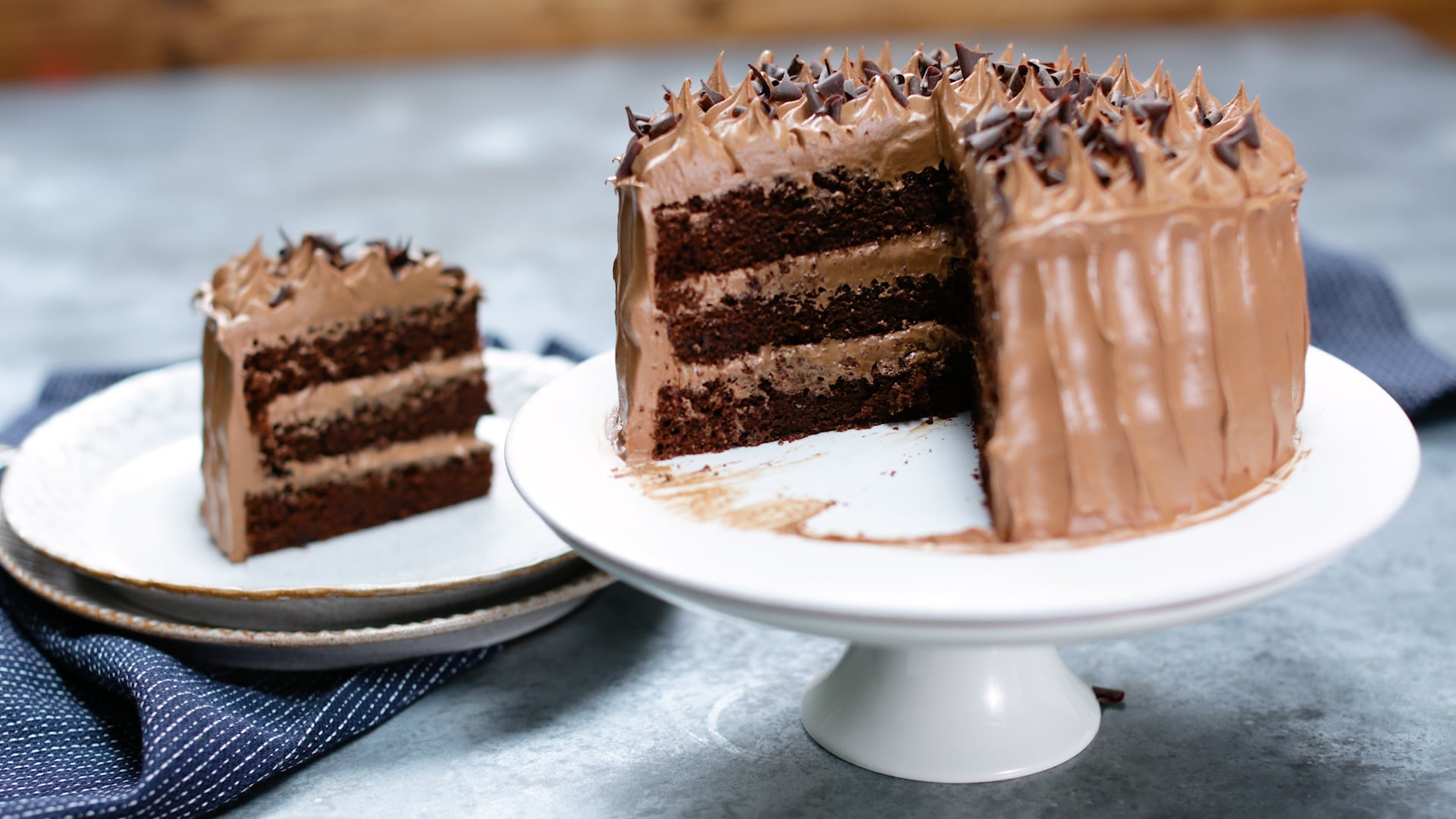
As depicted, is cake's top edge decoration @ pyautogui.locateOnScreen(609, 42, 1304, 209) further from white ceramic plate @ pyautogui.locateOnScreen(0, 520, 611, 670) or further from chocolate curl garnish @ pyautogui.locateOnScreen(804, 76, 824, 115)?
white ceramic plate @ pyautogui.locateOnScreen(0, 520, 611, 670)

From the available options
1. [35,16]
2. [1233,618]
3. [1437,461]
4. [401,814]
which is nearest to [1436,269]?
[1437,461]

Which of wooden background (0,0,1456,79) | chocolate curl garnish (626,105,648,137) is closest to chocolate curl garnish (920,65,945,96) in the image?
chocolate curl garnish (626,105,648,137)

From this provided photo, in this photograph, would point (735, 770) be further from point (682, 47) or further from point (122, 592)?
point (682, 47)

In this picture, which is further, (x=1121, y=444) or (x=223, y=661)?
(x=223, y=661)

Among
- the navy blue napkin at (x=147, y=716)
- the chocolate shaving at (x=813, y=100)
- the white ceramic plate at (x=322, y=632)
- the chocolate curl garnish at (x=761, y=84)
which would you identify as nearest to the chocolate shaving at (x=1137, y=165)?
the chocolate shaving at (x=813, y=100)

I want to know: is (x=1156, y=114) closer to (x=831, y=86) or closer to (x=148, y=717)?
(x=831, y=86)

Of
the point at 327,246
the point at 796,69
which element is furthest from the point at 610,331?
the point at 796,69

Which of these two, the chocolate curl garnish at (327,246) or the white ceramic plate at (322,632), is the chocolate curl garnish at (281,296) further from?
the white ceramic plate at (322,632)
